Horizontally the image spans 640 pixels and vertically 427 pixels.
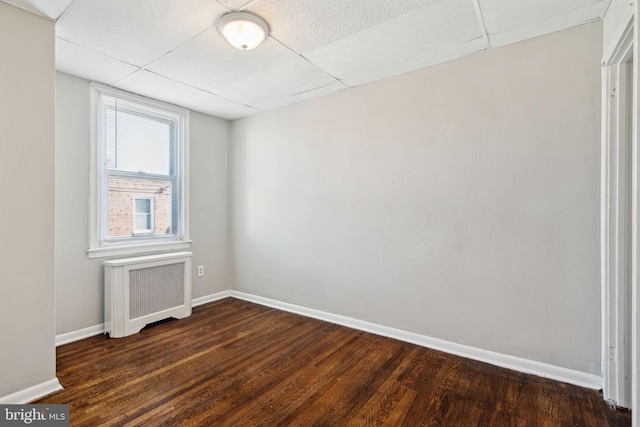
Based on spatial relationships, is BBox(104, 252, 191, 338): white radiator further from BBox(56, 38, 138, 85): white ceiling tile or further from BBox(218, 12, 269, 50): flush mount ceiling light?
BBox(218, 12, 269, 50): flush mount ceiling light

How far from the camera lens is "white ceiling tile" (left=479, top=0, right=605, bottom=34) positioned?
178 cm

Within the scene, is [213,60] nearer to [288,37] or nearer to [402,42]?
[288,37]

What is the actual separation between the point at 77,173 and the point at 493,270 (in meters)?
3.73

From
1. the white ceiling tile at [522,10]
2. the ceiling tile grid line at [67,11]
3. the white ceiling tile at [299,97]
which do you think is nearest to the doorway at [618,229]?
the white ceiling tile at [522,10]

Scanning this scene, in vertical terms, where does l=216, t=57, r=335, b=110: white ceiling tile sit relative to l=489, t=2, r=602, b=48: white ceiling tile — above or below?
above

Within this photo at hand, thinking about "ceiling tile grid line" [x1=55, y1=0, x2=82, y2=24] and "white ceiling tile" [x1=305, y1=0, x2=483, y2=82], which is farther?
"white ceiling tile" [x1=305, y1=0, x2=483, y2=82]

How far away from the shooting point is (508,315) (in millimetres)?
2242

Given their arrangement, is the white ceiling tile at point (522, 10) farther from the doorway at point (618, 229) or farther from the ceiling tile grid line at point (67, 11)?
the ceiling tile grid line at point (67, 11)

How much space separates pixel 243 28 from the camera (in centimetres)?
192

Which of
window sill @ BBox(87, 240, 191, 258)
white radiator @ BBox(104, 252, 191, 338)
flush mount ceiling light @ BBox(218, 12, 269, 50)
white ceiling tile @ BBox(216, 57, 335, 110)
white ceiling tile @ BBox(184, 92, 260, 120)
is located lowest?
white radiator @ BBox(104, 252, 191, 338)

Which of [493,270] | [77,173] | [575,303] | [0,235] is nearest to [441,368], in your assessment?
[493,270]

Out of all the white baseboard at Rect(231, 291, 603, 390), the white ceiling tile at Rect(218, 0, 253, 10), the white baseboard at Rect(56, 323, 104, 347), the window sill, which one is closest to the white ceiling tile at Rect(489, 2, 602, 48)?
the white ceiling tile at Rect(218, 0, 253, 10)

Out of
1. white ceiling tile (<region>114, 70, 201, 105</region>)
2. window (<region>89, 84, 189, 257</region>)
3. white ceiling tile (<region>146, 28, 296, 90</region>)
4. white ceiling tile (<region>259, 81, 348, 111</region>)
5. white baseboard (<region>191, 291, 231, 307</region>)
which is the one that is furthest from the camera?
white baseboard (<region>191, 291, 231, 307</region>)

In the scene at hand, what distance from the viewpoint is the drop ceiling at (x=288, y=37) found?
1816mm
